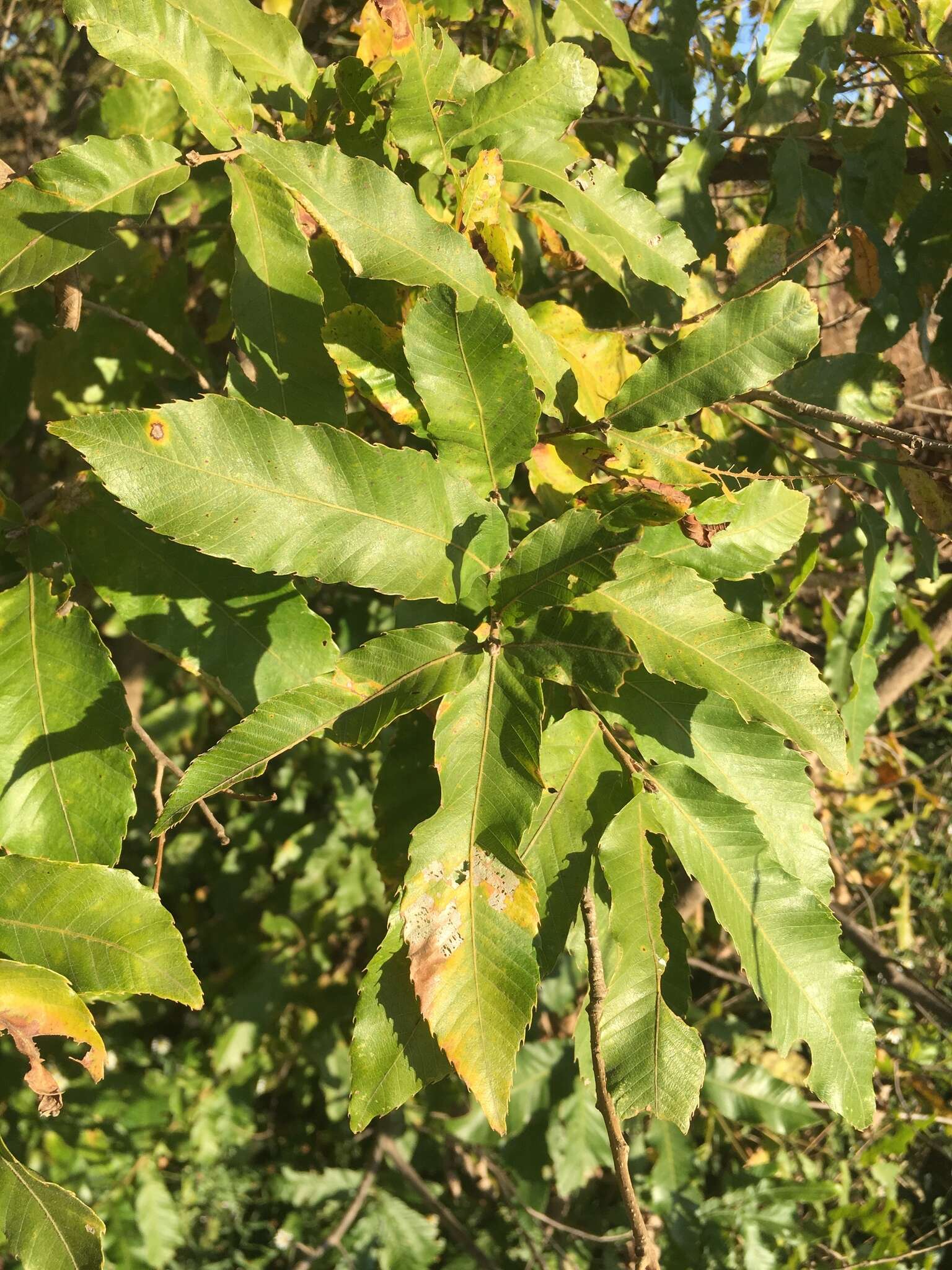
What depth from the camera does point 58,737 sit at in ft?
3.42

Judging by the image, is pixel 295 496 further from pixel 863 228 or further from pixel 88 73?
pixel 88 73

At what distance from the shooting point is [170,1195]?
9.48 feet

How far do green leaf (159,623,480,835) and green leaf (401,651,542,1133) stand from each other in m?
0.05

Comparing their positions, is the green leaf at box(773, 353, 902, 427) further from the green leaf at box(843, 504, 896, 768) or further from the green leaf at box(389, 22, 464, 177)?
the green leaf at box(389, 22, 464, 177)

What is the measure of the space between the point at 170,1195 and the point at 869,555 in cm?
280

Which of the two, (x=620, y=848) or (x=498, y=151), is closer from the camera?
(x=620, y=848)

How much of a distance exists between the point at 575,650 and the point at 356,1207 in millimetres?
2180

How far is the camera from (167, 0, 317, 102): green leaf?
1.17 metres

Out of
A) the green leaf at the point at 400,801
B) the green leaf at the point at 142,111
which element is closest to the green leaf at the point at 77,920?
the green leaf at the point at 400,801

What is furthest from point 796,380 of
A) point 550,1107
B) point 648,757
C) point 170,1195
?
point 170,1195

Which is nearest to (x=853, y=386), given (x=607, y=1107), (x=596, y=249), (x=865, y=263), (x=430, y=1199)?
(x=865, y=263)

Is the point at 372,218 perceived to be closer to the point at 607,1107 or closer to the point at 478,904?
the point at 478,904

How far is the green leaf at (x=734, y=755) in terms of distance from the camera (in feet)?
3.42

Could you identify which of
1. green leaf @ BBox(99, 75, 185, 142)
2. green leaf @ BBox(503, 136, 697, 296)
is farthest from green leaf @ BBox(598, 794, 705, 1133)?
green leaf @ BBox(99, 75, 185, 142)
